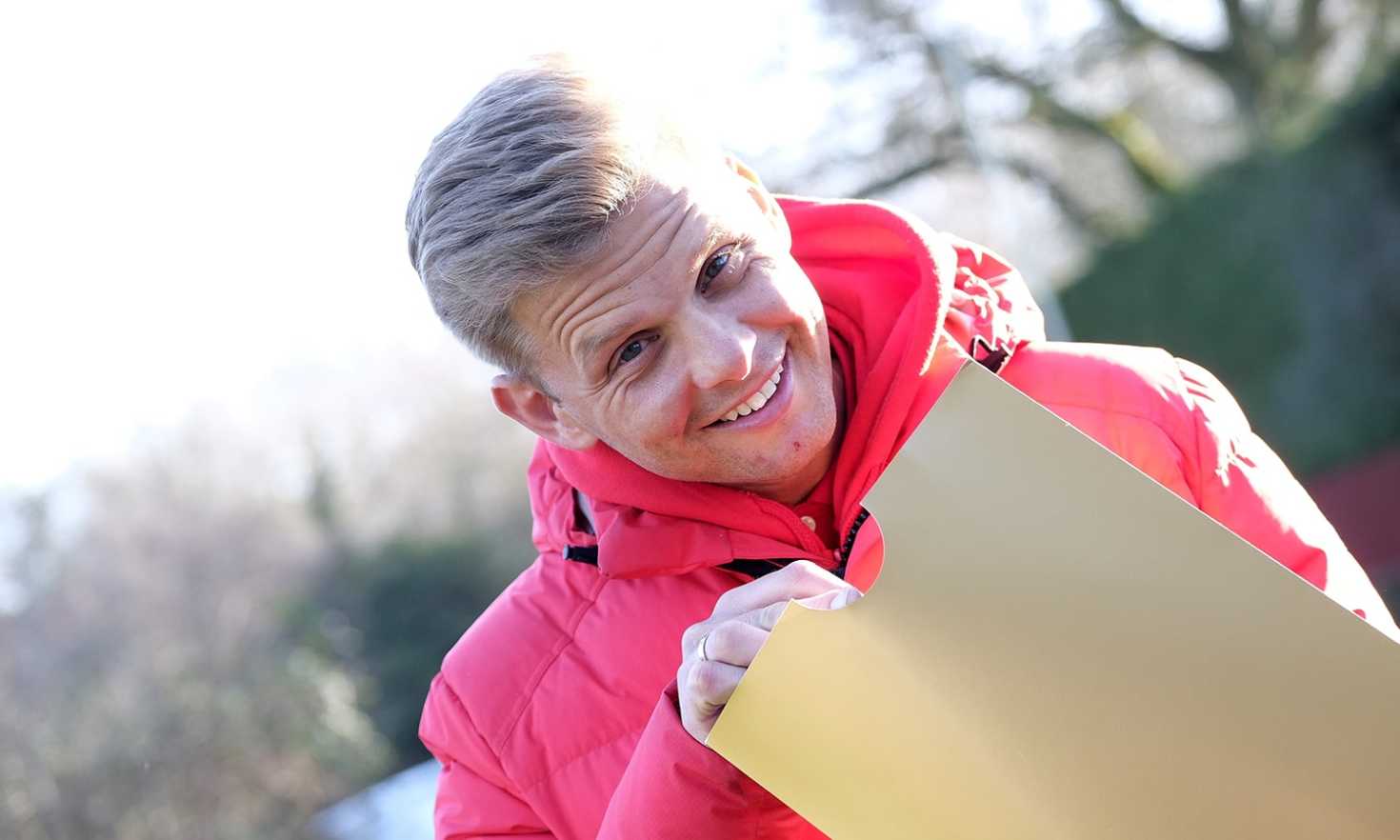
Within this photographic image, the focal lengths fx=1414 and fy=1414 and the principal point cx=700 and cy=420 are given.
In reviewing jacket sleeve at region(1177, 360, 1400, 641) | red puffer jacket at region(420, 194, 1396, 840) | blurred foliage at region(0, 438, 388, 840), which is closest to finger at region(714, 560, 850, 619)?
red puffer jacket at region(420, 194, 1396, 840)

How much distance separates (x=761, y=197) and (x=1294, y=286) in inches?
450

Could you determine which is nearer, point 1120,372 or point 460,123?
point 1120,372

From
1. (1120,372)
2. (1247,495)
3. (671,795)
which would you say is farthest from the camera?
(1120,372)

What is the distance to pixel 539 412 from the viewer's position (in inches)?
80.6

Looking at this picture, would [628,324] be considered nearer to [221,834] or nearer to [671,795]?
[671,795]

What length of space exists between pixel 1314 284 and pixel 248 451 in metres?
12.8

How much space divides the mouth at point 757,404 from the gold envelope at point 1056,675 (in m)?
0.48

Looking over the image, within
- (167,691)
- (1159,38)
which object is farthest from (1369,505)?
(167,691)

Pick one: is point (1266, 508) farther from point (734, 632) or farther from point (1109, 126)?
point (1109, 126)

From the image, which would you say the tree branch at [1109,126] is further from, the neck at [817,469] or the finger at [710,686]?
the finger at [710,686]

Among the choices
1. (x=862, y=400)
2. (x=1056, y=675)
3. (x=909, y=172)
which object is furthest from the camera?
(x=909, y=172)

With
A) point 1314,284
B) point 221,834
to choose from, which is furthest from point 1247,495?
point 1314,284

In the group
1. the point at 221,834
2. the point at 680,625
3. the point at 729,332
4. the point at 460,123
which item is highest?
the point at 460,123

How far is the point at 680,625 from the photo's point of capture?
1857mm
